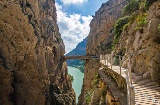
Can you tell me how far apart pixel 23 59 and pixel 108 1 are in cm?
4822

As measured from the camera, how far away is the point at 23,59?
2539 centimetres

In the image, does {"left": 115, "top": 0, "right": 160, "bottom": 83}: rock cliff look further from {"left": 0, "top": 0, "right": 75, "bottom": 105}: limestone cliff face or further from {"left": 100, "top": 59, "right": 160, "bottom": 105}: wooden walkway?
{"left": 0, "top": 0, "right": 75, "bottom": 105}: limestone cliff face

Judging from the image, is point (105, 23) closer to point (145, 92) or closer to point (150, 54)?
point (150, 54)

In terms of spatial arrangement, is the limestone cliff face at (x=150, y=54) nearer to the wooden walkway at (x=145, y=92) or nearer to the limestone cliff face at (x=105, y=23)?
the wooden walkway at (x=145, y=92)

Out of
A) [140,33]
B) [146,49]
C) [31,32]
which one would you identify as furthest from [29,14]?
[146,49]

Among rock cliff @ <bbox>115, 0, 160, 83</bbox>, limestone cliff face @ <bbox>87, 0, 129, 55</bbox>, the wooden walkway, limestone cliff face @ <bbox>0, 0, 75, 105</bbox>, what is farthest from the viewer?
limestone cliff face @ <bbox>87, 0, 129, 55</bbox>

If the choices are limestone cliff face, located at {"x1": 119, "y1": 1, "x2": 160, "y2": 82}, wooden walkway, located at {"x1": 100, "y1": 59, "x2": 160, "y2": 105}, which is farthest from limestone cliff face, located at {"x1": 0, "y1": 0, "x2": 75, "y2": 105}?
wooden walkway, located at {"x1": 100, "y1": 59, "x2": 160, "y2": 105}

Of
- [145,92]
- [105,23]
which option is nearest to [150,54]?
[145,92]

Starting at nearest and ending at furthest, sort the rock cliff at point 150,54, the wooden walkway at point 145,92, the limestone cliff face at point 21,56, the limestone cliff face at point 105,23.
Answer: the wooden walkway at point 145,92, the rock cliff at point 150,54, the limestone cliff face at point 21,56, the limestone cliff face at point 105,23

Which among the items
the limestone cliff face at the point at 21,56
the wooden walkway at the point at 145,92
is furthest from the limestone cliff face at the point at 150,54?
the limestone cliff face at the point at 21,56

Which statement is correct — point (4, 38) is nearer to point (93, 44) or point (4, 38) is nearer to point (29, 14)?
point (29, 14)

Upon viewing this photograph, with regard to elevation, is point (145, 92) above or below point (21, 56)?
below

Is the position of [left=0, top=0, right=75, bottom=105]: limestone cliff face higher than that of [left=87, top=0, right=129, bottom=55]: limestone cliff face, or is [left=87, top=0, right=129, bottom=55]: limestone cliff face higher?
[left=87, top=0, right=129, bottom=55]: limestone cliff face

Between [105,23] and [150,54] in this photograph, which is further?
[105,23]
